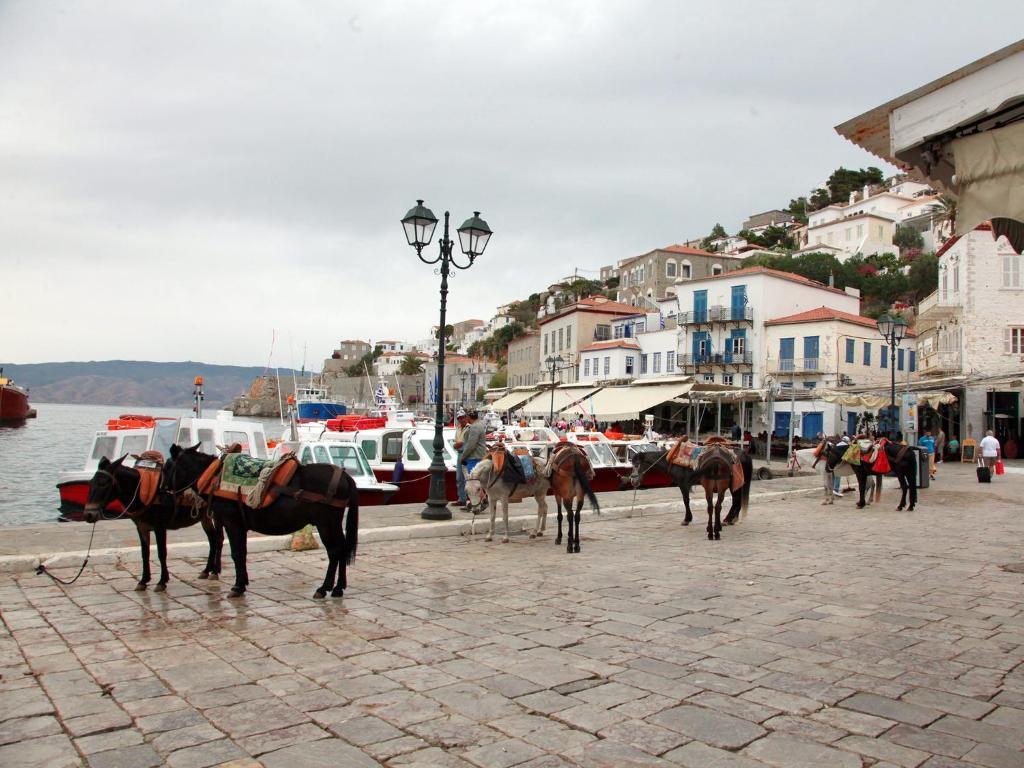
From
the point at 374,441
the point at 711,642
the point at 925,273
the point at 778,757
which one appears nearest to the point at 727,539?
the point at 711,642

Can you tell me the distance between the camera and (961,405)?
3453cm

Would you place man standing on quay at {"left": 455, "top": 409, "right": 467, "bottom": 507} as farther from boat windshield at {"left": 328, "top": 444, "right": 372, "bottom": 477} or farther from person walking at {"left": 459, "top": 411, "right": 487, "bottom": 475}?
boat windshield at {"left": 328, "top": 444, "right": 372, "bottom": 477}

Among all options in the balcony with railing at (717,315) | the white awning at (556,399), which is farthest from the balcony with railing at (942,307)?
the white awning at (556,399)

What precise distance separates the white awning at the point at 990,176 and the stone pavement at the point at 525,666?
2.76m

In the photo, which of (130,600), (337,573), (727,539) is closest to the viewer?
(130,600)

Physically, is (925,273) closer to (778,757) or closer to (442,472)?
(442,472)

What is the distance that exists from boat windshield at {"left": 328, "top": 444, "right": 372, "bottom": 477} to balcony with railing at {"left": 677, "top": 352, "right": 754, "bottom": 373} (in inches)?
1320

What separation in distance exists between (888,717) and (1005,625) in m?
2.85

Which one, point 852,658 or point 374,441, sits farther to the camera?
point 374,441

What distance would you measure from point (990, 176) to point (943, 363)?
36.6m

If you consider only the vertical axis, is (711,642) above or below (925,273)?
below

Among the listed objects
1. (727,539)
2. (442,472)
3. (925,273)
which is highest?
(925,273)

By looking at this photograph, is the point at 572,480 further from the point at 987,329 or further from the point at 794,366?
the point at 794,366

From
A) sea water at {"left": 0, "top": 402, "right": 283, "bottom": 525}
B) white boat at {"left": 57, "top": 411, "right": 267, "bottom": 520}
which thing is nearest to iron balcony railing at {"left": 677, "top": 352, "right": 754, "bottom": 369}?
sea water at {"left": 0, "top": 402, "right": 283, "bottom": 525}
